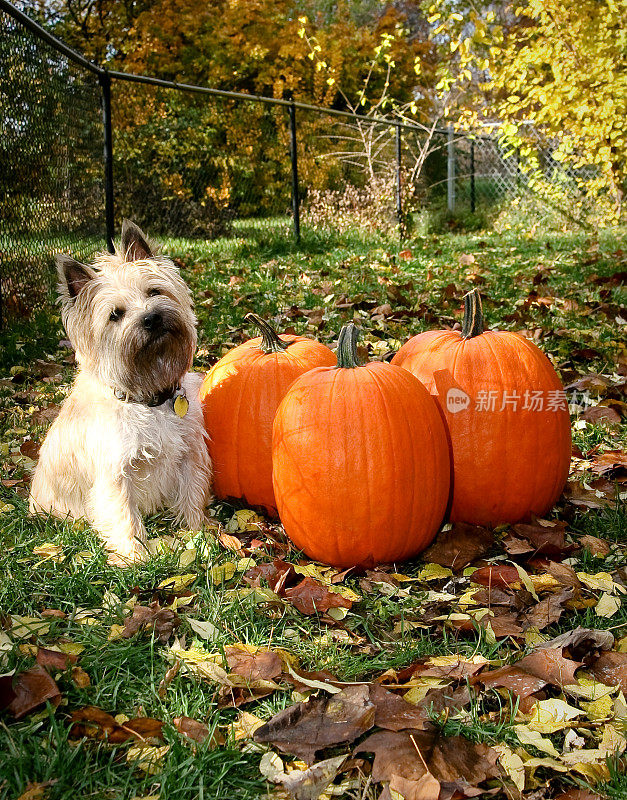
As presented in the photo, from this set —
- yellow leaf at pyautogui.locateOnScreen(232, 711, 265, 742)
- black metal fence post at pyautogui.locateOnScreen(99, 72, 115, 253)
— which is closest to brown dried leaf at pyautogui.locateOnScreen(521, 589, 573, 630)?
yellow leaf at pyautogui.locateOnScreen(232, 711, 265, 742)

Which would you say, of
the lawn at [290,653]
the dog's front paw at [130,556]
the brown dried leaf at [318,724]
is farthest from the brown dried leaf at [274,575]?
the brown dried leaf at [318,724]

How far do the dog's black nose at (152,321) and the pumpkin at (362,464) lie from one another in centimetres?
62

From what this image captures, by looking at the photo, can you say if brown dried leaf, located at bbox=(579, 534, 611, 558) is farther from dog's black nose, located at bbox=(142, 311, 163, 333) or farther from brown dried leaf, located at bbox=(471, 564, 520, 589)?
dog's black nose, located at bbox=(142, 311, 163, 333)

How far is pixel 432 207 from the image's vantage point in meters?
15.8

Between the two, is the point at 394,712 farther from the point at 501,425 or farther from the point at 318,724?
the point at 501,425

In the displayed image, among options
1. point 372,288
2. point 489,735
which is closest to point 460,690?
point 489,735

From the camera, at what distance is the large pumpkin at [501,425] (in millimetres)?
2994

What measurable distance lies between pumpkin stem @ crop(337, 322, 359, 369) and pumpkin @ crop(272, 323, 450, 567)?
Answer: 0.13ft

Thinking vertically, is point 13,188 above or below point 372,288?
above

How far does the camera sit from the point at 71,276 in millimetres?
3012

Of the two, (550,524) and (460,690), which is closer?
(460,690)

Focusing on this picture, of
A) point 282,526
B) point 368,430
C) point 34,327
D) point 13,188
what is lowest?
point 282,526

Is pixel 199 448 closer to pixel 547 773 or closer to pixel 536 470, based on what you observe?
pixel 536 470

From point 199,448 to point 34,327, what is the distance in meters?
3.15
